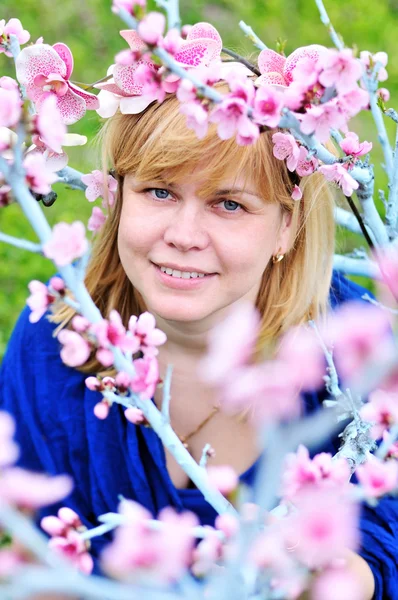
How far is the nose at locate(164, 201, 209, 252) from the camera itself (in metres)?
1.02

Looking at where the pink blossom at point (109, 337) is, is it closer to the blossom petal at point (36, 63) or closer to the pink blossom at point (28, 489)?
the pink blossom at point (28, 489)

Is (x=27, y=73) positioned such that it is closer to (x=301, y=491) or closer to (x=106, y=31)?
(x=301, y=491)

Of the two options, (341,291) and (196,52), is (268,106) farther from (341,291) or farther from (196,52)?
(341,291)

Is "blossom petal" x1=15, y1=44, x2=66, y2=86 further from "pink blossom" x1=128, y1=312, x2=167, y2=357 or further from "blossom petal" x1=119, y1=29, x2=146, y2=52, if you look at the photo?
"pink blossom" x1=128, y1=312, x2=167, y2=357

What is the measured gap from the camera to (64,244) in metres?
0.56

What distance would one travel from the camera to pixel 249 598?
581 mm

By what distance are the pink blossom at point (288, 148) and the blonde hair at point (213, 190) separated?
0.56ft

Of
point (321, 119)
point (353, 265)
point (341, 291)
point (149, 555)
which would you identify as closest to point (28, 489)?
point (149, 555)

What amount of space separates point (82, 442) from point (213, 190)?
1.88 ft

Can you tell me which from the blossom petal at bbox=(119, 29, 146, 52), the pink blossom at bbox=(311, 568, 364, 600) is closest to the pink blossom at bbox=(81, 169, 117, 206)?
the blossom petal at bbox=(119, 29, 146, 52)

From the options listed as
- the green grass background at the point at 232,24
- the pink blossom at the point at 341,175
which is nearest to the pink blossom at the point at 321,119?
the pink blossom at the point at 341,175

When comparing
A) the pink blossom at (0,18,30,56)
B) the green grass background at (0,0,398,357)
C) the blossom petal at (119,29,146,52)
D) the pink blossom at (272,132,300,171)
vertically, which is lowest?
the pink blossom at (272,132,300,171)

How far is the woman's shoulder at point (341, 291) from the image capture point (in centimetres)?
145

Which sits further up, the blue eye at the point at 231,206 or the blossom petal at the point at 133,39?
the blossom petal at the point at 133,39
